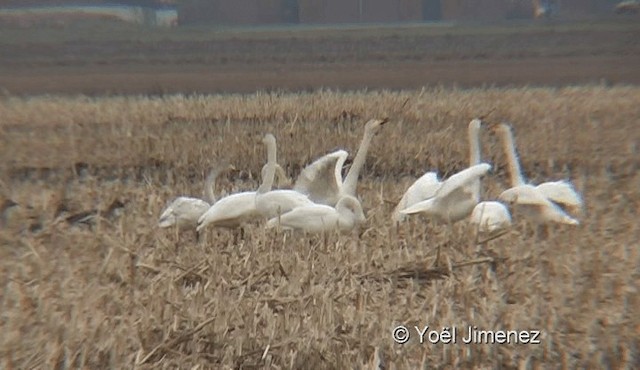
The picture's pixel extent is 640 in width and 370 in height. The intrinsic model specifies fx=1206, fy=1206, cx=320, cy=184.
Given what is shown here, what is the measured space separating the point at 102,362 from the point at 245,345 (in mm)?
518

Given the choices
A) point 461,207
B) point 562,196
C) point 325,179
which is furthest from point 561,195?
point 325,179

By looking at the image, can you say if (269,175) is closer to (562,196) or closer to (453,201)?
(453,201)

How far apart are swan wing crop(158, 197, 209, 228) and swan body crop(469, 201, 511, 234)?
1.55m

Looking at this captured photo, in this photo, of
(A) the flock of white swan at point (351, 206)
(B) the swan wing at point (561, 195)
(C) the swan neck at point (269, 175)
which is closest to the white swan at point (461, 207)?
(A) the flock of white swan at point (351, 206)

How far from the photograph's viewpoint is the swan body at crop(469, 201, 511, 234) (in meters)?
6.39

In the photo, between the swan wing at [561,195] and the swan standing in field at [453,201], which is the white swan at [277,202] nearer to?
the swan standing in field at [453,201]

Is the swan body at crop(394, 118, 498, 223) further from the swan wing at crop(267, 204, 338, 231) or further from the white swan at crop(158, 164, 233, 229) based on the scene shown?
the white swan at crop(158, 164, 233, 229)

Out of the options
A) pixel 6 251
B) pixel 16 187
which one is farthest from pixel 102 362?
pixel 16 187

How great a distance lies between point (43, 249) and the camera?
6055 mm

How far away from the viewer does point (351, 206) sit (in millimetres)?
6527

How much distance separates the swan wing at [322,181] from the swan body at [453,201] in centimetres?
61

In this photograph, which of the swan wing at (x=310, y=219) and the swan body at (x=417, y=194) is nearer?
the swan wing at (x=310, y=219)

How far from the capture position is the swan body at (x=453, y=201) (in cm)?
664

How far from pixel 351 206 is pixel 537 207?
1.05m
